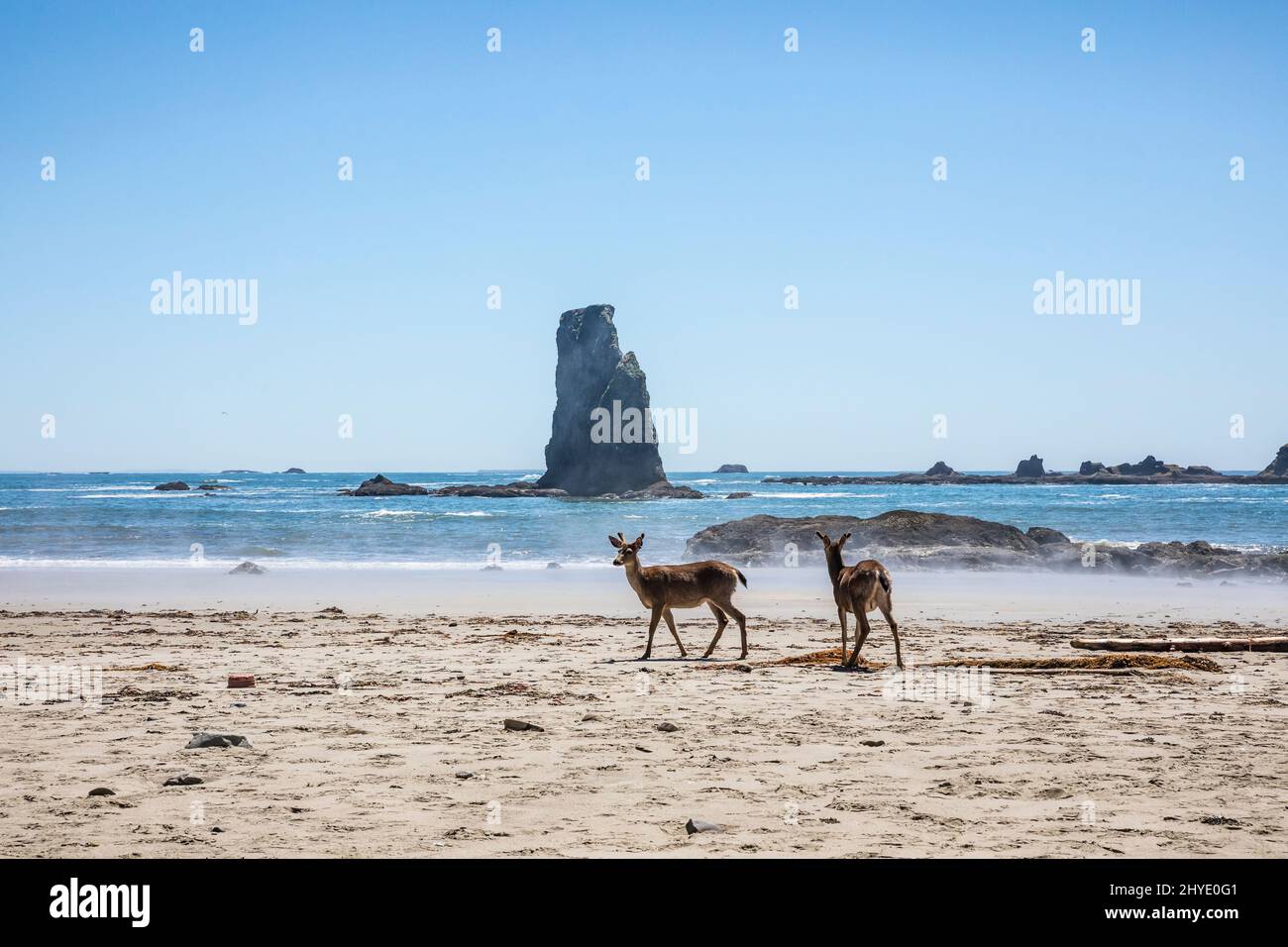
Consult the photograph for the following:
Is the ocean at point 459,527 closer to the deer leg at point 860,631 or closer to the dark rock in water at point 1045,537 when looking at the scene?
the dark rock in water at point 1045,537

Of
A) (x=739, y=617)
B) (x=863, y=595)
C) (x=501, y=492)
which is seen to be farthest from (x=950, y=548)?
(x=501, y=492)

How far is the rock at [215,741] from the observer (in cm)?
721

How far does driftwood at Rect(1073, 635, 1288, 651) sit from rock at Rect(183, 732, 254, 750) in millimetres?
9062

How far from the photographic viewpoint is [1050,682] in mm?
10211

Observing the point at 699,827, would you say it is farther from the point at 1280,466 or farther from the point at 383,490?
the point at 1280,466

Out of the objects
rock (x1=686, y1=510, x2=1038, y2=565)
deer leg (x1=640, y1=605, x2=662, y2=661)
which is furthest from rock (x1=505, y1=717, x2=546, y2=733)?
rock (x1=686, y1=510, x2=1038, y2=565)

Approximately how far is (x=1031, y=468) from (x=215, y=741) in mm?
117169

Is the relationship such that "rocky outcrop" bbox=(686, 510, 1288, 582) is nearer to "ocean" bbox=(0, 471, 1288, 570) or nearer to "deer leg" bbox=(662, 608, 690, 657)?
"ocean" bbox=(0, 471, 1288, 570)

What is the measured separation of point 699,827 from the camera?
5410mm

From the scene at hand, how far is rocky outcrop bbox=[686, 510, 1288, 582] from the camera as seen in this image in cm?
2500

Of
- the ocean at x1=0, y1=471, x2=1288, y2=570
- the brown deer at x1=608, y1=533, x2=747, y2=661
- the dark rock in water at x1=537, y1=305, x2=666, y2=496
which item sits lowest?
the ocean at x1=0, y1=471, x2=1288, y2=570
